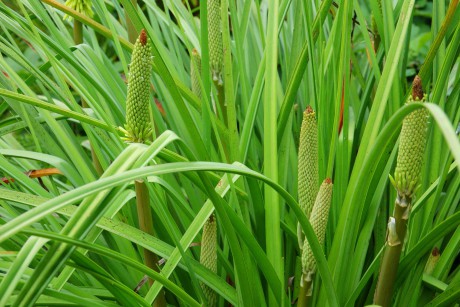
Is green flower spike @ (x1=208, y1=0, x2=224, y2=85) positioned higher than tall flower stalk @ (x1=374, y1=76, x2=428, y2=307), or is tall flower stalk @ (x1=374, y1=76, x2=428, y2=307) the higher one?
green flower spike @ (x1=208, y1=0, x2=224, y2=85)

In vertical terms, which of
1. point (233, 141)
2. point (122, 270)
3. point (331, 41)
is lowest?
point (122, 270)

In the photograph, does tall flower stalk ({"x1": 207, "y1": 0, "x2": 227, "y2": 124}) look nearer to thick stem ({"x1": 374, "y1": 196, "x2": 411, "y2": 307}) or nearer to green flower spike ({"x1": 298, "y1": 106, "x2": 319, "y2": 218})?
green flower spike ({"x1": 298, "y1": 106, "x2": 319, "y2": 218})

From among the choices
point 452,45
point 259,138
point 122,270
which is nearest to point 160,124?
point 259,138

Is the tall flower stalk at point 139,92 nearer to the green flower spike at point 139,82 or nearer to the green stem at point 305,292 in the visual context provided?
the green flower spike at point 139,82

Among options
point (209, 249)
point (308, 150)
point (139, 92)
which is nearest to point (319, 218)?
point (308, 150)

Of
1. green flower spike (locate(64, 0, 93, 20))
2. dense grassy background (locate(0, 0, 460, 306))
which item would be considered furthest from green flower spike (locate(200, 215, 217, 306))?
green flower spike (locate(64, 0, 93, 20))

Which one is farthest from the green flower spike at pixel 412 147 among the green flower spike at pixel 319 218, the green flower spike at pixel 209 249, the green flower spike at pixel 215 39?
the green flower spike at pixel 215 39

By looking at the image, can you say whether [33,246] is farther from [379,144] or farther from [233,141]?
[233,141]
